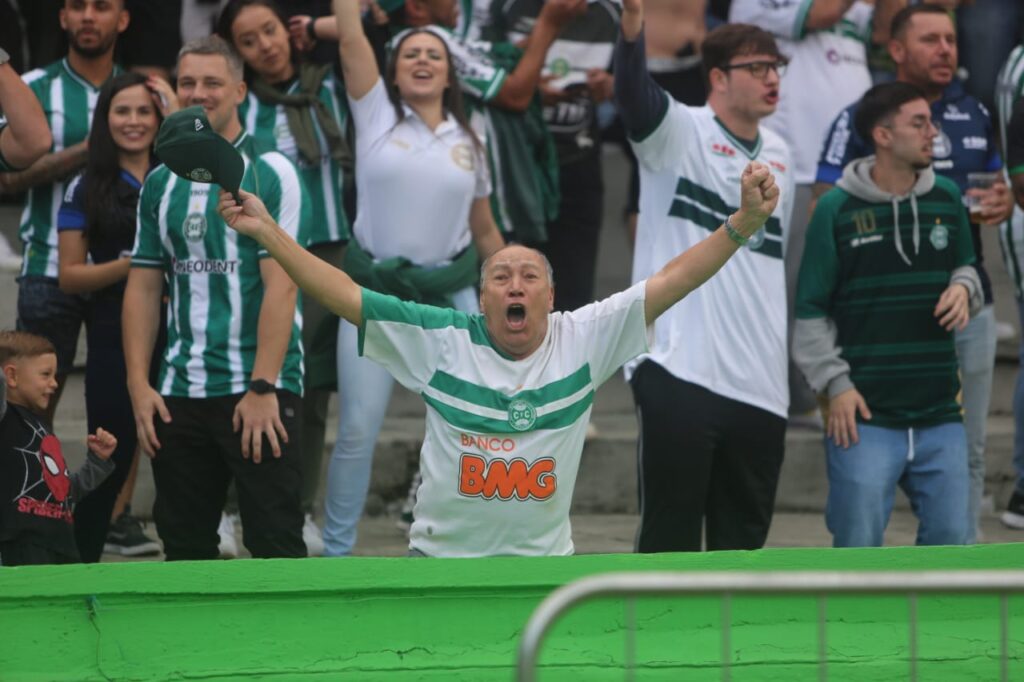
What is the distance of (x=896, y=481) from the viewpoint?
21.6ft

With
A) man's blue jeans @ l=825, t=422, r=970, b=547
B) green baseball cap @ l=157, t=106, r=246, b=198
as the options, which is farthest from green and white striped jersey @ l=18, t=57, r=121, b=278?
man's blue jeans @ l=825, t=422, r=970, b=547

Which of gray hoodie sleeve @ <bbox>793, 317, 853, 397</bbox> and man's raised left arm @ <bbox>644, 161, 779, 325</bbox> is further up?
man's raised left arm @ <bbox>644, 161, 779, 325</bbox>

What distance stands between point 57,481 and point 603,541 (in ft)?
Answer: 8.96

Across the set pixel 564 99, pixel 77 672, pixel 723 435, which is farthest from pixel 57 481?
pixel 564 99

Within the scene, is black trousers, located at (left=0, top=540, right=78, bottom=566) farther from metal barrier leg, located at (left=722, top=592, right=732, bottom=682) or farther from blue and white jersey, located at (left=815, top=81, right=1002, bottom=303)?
blue and white jersey, located at (left=815, top=81, right=1002, bottom=303)

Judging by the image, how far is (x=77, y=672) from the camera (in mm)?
4633

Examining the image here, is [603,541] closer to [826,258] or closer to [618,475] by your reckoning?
[618,475]

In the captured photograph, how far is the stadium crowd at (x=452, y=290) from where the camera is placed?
5.16 m

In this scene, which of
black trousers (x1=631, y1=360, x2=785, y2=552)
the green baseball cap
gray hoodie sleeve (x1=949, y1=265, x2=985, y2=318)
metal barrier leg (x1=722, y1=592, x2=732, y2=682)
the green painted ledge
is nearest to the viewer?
metal barrier leg (x1=722, y1=592, x2=732, y2=682)

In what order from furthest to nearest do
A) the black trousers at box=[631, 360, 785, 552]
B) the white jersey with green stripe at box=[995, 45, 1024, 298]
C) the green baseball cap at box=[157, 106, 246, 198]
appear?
1. the white jersey with green stripe at box=[995, 45, 1024, 298]
2. the black trousers at box=[631, 360, 785, 552]
3. the green baseball cap at box=[157, 106, 246, 198]

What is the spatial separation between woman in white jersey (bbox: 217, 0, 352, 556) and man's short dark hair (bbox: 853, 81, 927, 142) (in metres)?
2.12

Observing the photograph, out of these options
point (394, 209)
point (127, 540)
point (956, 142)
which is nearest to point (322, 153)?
point (394, 209)

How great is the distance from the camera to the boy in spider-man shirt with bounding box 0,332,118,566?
556 cm

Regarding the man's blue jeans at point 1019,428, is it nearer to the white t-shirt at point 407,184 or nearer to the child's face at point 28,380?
the white t-shirt at point 407,184
